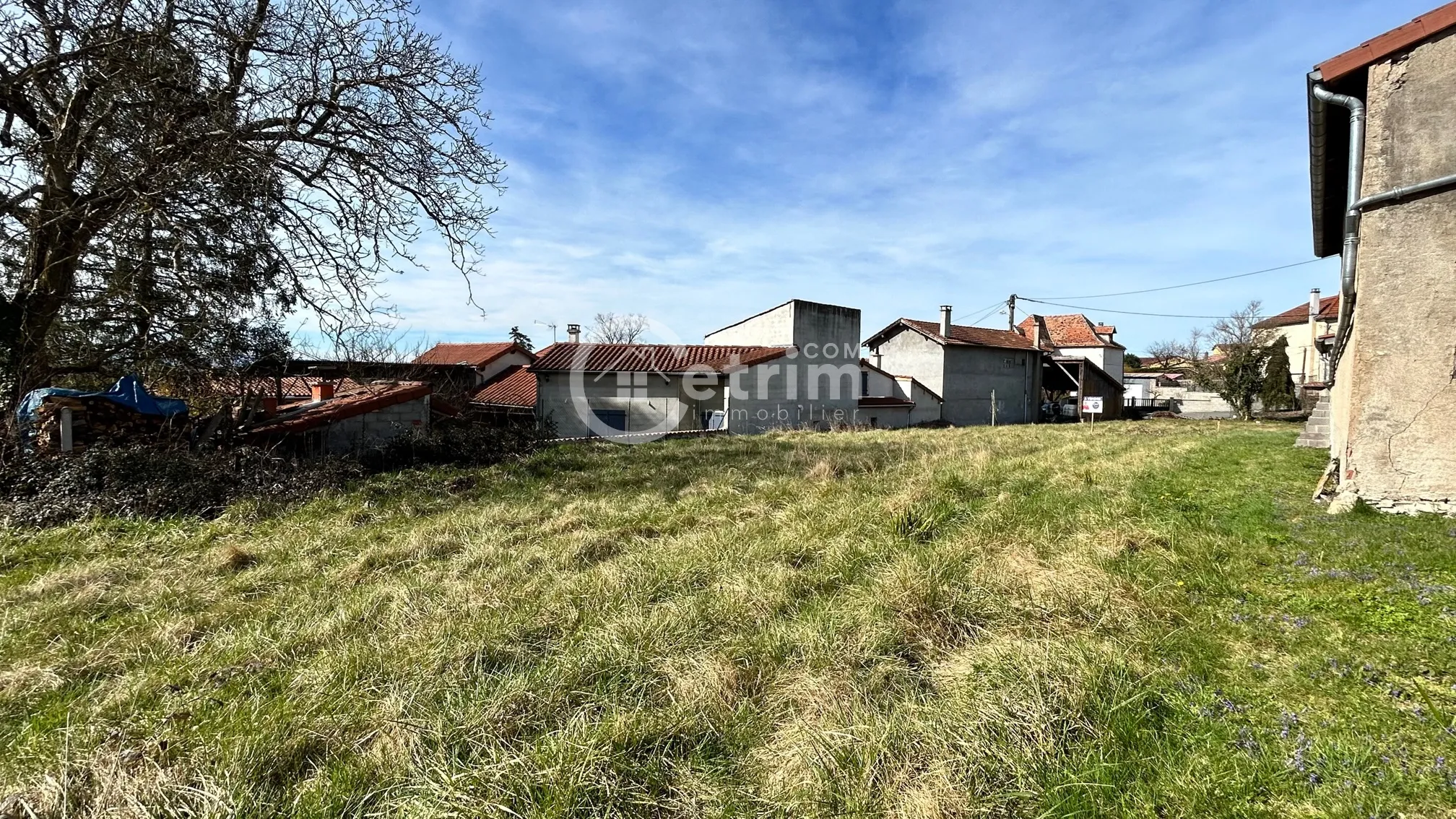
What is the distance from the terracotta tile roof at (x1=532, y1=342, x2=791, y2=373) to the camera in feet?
68.0

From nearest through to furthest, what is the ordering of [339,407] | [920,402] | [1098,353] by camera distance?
[339,407]
[920,402]
[1098,353]

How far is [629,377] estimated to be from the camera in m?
20.9

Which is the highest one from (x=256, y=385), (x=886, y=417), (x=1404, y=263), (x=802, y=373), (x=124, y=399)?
(x=1404, y=263)

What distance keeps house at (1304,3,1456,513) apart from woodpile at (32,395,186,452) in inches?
559

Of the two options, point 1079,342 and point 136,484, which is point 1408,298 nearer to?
point 136,484

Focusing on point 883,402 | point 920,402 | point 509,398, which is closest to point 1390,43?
point 883,402

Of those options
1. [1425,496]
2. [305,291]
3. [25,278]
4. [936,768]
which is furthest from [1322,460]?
[25,278]

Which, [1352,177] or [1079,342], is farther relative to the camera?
[1079,342]

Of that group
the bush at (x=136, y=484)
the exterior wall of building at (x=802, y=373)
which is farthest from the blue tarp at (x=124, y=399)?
the exterior wall of building at (x=802, y=373)

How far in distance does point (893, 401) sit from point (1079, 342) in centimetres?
2278

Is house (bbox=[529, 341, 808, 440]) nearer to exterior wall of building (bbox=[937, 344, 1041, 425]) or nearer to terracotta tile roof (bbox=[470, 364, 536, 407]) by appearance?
terracotta tile roof (bbox=[470, 364, 536, 407])

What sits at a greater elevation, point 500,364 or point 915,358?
point 915,358

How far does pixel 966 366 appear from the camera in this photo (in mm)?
29469

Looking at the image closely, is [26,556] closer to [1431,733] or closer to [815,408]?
[1431,733]
